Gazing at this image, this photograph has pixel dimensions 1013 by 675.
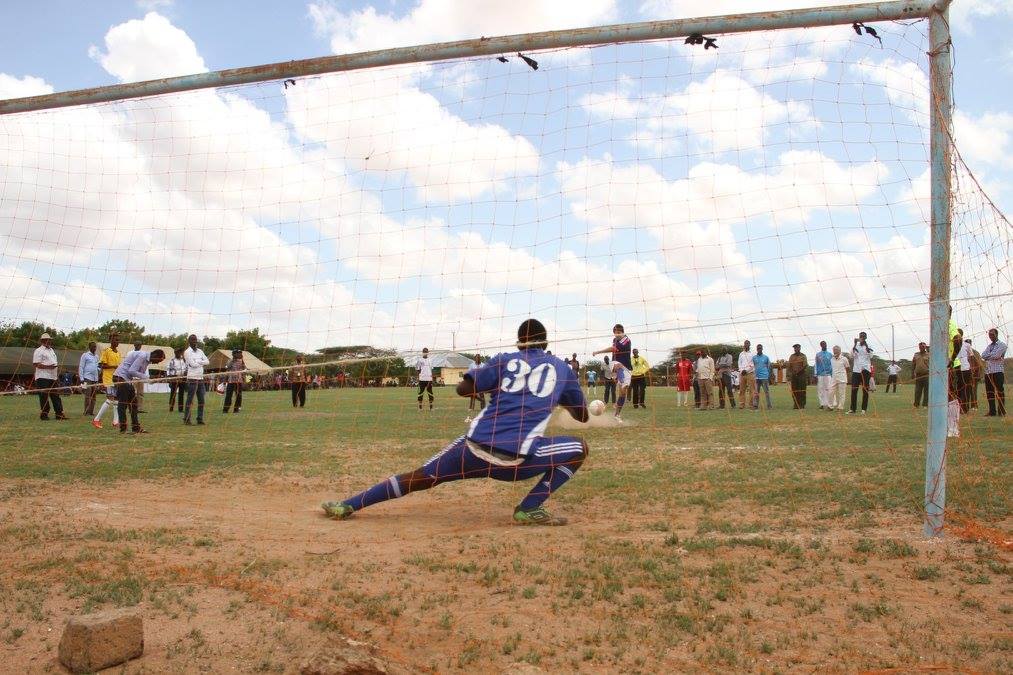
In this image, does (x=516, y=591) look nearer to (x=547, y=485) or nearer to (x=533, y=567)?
(x=533, y=567)

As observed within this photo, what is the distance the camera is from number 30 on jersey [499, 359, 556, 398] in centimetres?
577

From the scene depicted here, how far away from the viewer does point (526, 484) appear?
7.64 meters

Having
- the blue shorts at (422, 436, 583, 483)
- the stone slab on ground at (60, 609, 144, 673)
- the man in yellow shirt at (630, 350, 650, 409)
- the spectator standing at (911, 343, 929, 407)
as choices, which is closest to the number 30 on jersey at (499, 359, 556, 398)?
the blue shorts at (422, 436, 583, 483)

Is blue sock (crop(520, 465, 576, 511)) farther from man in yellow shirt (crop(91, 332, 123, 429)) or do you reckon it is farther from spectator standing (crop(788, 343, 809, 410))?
spectator standing (crop(788, 343, 809, 410))

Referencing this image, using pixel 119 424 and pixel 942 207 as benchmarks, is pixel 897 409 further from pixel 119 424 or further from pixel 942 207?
pixel 119 424

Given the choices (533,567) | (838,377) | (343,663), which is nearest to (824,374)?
(838,377)

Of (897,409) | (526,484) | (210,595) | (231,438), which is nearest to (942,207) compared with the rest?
(526,484)

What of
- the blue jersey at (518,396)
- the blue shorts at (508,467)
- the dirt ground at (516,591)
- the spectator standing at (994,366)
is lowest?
the dirt ground at (516,591)

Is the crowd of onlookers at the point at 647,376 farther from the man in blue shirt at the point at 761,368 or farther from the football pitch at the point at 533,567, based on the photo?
the football pitch at the point at 533,567

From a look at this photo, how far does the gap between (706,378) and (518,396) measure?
15126 mm

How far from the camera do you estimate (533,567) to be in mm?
4379

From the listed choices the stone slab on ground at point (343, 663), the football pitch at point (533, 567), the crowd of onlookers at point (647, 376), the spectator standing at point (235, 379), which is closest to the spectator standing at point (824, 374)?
the crowd of onlookers at point (647, 376)

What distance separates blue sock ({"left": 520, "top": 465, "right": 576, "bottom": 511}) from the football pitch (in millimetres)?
269

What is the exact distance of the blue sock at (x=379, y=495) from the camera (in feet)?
19.4
